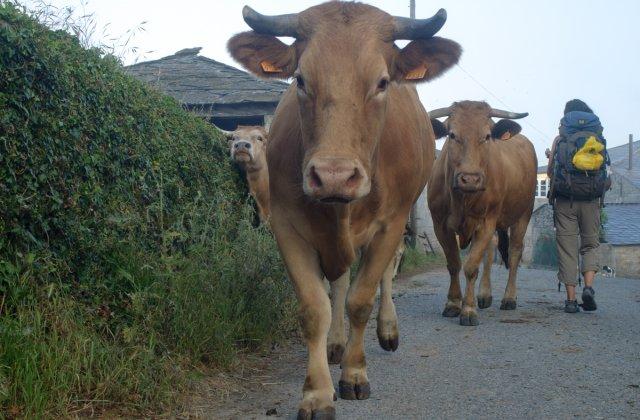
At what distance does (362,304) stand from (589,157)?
4953 mm

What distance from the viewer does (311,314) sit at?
190 inches

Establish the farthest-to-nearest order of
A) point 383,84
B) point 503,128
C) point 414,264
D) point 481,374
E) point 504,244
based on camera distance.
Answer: point 414,264 → point 504,244 → point 503,128 → point 481,374 → point 383,84

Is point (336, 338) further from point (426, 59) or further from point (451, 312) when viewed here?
point (451, 312)

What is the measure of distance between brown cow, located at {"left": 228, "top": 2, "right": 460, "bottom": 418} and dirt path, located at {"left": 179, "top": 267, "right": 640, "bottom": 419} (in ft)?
1.40

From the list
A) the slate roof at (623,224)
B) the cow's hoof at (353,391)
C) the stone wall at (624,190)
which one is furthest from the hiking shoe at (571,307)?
the stone wall at (624,190)

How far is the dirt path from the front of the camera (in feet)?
15.5

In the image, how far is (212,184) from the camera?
27.7 ft

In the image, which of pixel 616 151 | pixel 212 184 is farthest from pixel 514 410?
pixel 616 151

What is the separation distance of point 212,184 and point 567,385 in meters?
4.49

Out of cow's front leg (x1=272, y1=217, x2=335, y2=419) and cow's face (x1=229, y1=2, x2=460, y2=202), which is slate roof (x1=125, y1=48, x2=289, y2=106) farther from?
cow's front leg (x1=272, y1=217, x2=335, y2=419)

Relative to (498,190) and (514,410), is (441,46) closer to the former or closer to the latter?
(514,410)

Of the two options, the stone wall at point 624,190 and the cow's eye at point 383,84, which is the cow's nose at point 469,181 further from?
the stone wall at point 624,190

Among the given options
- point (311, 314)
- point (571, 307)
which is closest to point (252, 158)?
point (571, 307)

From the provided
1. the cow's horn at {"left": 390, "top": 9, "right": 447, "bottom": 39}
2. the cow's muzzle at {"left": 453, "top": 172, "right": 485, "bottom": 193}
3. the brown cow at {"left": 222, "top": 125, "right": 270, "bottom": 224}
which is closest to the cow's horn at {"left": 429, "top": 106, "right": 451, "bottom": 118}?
the cow's muzzle at {"left": 453, "top": 172, "right": 485, "bottom": 193}
